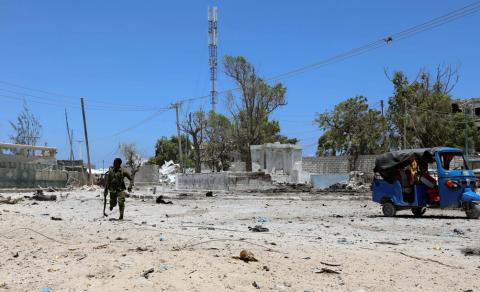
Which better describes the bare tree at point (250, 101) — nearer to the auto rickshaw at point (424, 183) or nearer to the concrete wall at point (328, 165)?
the concrete wall at point (328, 165)

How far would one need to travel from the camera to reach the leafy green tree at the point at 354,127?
5766cm

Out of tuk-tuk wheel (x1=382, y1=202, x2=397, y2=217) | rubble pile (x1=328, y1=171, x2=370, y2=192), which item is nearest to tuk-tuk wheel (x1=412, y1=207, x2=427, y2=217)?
tuk-tuk wheel (x1=382, y1=202, x2=397, y2=217)

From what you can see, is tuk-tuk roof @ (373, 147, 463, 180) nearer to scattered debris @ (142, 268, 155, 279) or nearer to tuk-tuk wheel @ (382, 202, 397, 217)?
tuk-tuk wheel @ (382, 202, 397, 217)

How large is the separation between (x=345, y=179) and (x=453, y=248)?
3506cm

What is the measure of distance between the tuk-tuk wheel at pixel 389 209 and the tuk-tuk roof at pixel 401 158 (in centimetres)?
84

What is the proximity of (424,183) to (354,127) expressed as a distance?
43662 mm

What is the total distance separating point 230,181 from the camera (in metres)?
41.9

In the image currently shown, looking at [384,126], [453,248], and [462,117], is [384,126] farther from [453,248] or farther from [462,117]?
[453,248]

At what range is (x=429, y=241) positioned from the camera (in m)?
11.1

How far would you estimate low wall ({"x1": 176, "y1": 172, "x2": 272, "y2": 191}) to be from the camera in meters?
42.0

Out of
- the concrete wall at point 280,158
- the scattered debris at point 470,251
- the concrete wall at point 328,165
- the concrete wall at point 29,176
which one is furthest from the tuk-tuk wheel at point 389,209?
the concrete wall at point 328,165

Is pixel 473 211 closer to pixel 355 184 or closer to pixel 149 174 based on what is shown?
pixel 355 184

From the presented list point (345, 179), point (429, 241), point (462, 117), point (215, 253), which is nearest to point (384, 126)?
point (462, 117)

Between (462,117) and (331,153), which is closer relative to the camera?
(462,117)
